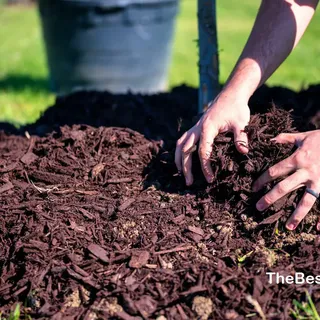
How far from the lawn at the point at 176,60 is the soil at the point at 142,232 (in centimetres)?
209

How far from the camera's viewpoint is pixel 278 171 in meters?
2.60

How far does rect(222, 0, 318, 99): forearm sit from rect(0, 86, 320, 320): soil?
217 millimetres

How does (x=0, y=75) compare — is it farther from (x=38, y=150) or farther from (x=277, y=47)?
(x=277, y=47)

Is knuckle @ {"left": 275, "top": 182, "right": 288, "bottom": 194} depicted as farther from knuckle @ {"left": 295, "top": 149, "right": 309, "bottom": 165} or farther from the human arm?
the human arm

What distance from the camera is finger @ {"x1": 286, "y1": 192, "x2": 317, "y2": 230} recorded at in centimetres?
253

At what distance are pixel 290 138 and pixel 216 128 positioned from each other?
36 centimetres

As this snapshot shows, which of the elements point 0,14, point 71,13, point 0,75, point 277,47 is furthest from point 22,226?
point 0,14

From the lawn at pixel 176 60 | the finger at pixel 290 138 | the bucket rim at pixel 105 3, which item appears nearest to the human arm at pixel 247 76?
the finger at pixel 290 138

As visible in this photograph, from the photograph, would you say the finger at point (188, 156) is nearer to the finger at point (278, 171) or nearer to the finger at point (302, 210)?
the finger at point (278, 171)

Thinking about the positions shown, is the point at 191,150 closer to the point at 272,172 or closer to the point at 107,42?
the point at 272,172

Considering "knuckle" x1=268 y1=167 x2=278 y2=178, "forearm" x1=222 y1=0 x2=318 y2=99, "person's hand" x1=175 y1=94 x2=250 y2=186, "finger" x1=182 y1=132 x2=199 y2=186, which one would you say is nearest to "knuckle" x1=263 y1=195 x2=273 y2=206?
"knuckle" x1=268 y1=167 x2=278 y2=178

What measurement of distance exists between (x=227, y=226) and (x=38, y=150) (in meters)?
1.28

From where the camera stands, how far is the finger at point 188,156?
282cm

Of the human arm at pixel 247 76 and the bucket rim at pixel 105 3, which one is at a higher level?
the human arm at pixel 247 76
